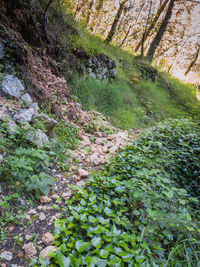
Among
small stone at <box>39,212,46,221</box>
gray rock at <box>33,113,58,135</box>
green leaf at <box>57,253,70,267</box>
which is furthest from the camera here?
gray rock at <box>33,113,58,135</box>

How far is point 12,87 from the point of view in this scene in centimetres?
281

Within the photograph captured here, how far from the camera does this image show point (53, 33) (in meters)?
4.68

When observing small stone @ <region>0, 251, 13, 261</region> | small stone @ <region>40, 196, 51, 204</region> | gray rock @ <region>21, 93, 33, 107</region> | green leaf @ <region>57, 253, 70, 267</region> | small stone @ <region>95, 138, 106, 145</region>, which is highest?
gray rock @ <region>21, 93, 33, 107</region>

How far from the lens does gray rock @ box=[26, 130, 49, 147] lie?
7.18 ft

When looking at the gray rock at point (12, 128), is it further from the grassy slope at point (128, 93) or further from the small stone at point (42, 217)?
the grassy slope at point (128, 93)

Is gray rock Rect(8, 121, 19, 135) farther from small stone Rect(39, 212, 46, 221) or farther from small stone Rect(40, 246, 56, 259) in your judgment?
small stone Rect(40, 246, 56, 259)

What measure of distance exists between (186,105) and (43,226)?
8.92 metres

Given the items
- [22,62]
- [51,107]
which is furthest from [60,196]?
[22,62]

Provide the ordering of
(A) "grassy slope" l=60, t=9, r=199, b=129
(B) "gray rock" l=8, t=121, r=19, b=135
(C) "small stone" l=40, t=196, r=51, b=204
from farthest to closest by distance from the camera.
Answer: (A) "grassy slope" l=60, t=9, r=199, b=129 → (B) "gray rock" l=8, t=121, r=19, b=135 → (C) "small stone" l=40, t=196, r=51, b=204

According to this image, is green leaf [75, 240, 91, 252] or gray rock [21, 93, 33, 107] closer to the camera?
green leaf [75, 240, 91, 252]

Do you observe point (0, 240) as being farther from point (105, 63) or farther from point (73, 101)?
point (105, 63)

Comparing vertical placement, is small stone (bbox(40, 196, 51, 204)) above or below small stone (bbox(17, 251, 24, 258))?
above

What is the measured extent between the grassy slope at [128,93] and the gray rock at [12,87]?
1839 mm

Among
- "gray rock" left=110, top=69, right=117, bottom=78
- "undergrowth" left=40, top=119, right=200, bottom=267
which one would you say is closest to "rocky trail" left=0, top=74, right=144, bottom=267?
"undergrowth" left=40, top=119, right=200, bottom=267
